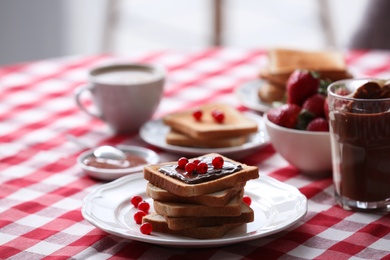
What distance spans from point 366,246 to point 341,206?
0.47 feet

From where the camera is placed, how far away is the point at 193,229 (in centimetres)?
97

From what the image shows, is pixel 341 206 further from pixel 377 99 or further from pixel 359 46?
pixel 359 46

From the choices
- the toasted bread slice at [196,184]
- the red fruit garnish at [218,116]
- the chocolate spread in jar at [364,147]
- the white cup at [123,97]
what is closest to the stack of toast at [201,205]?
the toasted bread slice at [196,184]

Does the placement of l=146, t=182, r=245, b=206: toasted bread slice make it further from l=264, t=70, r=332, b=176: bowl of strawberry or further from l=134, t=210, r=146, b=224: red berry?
l=264, t=70, r=332, b=176: bowl of strawberry

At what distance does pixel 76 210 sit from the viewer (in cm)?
115

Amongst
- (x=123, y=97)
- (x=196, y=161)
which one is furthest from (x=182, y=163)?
(x=123, y=97)

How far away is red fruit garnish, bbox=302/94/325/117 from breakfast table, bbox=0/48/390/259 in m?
0.11

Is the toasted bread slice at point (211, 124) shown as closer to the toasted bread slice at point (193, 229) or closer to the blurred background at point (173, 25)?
Result: the toasted bread slice at point (193, 229)

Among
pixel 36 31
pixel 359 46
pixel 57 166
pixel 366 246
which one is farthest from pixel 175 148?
pixel 36 31

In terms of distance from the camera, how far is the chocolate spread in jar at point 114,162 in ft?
4.24

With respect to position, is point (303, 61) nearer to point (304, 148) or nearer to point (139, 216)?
point (304, 148)

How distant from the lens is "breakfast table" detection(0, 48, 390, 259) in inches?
39.5

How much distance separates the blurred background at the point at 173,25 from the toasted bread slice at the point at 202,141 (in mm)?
2526

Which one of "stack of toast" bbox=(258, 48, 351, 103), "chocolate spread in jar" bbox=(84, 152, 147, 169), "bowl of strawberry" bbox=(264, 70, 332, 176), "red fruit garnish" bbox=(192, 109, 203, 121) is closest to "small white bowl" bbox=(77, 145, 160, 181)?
"chocolate spread in jar" bbox=(84, 152, 147, 169)
